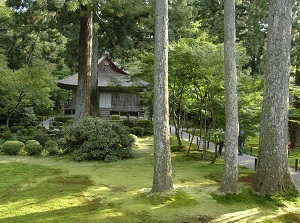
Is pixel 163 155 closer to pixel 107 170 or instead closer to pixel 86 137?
pixel 107 170

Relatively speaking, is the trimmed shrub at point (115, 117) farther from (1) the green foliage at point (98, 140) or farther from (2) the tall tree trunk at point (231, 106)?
(2) the tall tree trunk at point (231, 106)

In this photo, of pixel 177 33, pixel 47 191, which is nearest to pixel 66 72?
pixel 177 33

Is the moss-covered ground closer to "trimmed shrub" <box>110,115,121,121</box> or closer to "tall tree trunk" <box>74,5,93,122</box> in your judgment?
"tall tree trunk" <box>74,5,93,122</box>

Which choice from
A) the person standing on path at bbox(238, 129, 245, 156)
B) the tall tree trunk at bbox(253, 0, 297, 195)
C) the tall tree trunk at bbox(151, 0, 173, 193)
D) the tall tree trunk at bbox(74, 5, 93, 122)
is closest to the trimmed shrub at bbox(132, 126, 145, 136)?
the tall tree trunk at bbox(74, 5, 93, 122)

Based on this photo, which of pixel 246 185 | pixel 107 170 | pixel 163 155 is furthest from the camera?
pixel 107 170

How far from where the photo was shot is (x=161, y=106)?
7582mm

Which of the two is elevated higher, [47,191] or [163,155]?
[163,155]

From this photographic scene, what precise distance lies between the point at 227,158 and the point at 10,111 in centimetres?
1859

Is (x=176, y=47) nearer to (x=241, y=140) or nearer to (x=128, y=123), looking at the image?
(x=241, y=140)

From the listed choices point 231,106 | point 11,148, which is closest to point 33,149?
point 11,148

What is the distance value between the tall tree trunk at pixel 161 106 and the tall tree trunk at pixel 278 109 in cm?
A: 276

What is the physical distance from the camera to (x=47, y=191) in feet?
26.8

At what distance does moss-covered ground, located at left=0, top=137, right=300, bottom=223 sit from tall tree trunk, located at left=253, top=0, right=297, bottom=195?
1.55 ft

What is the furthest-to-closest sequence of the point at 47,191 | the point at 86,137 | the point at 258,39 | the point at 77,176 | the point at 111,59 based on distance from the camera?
the point at 111,59, the point at 258,39, the point at 86,137, the point at 77,176, the point at 47,191
